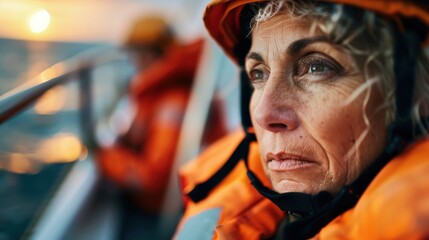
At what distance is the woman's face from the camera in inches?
41.5

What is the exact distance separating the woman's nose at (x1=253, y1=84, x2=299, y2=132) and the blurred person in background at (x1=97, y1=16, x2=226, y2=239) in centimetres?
162

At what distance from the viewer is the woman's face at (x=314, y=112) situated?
41.5 inches

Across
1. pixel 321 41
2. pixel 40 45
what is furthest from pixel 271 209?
pixel 40 45

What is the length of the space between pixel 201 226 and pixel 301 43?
52cm

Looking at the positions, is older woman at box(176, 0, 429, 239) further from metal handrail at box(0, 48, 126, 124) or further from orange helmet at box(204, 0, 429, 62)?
metal handrail at box(0, 48, 126, 124)

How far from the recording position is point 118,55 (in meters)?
3.63

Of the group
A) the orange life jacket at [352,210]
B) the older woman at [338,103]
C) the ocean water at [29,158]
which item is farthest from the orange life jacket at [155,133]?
the older woman at [338,103]

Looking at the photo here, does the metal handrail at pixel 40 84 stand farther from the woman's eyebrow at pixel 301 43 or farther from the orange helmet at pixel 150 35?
the woman's eyebrow at pixel 301 43

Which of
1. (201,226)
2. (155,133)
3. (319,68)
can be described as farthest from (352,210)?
(155,133)

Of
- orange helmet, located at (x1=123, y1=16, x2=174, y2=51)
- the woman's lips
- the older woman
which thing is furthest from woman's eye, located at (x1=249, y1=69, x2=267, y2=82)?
orange helmet, located at (x1=123, y1=16, x2=174, y2=51)

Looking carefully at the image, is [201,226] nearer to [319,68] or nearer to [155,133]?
[319,68]

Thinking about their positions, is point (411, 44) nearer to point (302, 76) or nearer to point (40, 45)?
point (302, 76)

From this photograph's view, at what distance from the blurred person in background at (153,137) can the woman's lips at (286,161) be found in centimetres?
156

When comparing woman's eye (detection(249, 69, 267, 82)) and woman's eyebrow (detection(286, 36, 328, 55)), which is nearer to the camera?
woman's eyebrow (detection(286, 36, 328, 55))
